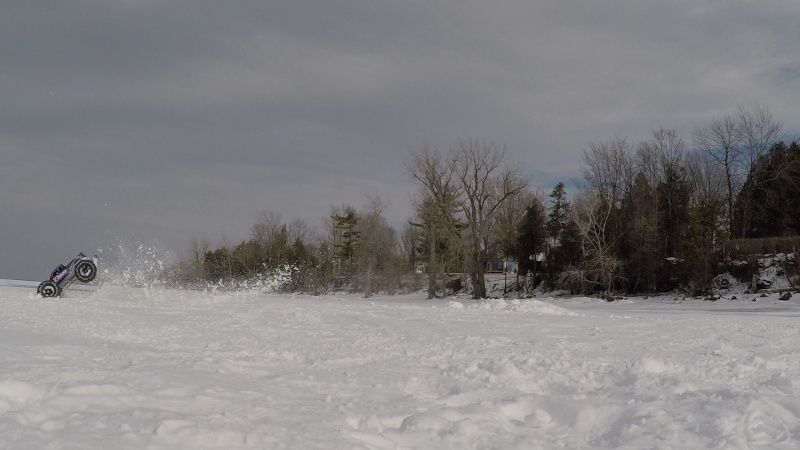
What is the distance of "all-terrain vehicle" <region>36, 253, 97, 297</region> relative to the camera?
76.6 feet

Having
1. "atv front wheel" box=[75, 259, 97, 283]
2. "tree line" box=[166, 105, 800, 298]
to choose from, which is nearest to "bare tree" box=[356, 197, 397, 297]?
"tree line" box=[166, 105, 800, 298]

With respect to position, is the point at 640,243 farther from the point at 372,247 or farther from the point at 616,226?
the point at 372,247

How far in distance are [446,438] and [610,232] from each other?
38762mm

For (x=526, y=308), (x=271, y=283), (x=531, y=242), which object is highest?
(x=531, y=242)

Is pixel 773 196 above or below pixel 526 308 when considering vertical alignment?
above

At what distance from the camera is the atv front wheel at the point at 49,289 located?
23.3m

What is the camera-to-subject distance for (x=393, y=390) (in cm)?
648

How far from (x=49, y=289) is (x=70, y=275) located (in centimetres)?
96

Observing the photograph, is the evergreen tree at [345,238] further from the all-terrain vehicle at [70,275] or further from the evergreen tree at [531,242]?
the all-terrain vehicle at [70,275]

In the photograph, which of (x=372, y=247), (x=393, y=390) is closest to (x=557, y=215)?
(x=372, y=247)

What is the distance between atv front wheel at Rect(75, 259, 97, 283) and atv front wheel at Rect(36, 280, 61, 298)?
923mm

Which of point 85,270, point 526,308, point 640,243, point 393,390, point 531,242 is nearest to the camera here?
point 393,390

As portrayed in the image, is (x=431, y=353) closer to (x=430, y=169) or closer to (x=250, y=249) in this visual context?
(x=430, y=169)

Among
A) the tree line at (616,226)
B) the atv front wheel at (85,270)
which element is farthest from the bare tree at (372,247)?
the atv front wheel at (85,270)
